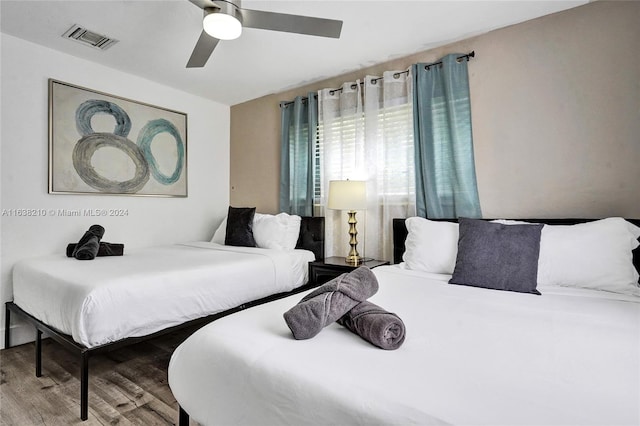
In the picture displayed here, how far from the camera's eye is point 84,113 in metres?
3.15

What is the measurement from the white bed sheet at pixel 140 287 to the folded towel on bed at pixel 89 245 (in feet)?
0.19

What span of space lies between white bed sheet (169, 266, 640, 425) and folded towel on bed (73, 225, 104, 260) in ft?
6.05

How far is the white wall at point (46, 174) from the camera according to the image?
275 cm

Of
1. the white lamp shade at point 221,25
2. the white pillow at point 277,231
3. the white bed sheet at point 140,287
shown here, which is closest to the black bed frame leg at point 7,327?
the white bed sheet at point 140,287

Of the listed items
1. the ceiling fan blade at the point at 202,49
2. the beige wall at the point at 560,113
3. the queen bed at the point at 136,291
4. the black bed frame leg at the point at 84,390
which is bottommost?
the black bed frame leg at the point at 84,390

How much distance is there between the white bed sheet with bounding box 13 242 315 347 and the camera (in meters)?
1.91

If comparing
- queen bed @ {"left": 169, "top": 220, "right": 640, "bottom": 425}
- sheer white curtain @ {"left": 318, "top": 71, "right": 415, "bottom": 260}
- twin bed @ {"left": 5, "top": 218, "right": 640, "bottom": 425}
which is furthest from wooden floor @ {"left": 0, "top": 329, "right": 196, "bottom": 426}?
sheer white curtain @ {"left": 318, "top": 71, "right": 415, "bottom": 260}

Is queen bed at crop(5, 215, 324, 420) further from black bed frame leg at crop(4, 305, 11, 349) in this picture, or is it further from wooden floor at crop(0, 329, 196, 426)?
wooden floor at crop(0, 329, 196, 426)

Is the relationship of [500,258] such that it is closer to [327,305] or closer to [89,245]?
[327,305]

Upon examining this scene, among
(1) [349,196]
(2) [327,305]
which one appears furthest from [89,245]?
(2) [327,305]

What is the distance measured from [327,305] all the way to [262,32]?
226 centimetres

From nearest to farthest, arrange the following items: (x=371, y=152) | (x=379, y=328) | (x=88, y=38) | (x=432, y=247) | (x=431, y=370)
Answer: (x=431, y=370) → (x=379, y=328) → (x=432, y=247) → (x=88, y=38) → (x=371, y=152)

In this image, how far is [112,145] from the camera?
334cm

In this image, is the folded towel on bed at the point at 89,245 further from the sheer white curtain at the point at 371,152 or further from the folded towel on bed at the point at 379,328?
the folded towel on bed at the point at 379,328
